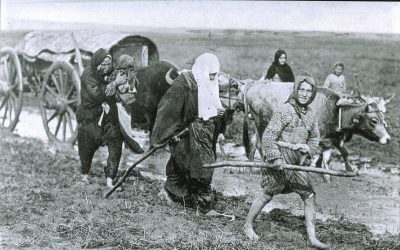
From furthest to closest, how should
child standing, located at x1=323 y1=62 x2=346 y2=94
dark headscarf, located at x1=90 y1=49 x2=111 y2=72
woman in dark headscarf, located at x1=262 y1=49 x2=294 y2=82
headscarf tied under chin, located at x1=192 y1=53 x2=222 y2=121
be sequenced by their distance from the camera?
child standing, located at x1=323 y1=62 x2=346 y2=94, dark headscarf, located at x1=90 y1=49 x2=111 y2=72, woman in dark headscarf, located at x1=262 y1=49 x2=294 y2=82, headscarf tied under chin, located at x1=192 y1=53 x2=222 y2=121

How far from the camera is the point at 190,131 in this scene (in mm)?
4531

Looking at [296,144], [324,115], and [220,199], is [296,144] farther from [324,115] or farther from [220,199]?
[220,199]

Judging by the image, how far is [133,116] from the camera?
18.2 ft

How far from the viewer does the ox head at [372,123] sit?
16.7 ft

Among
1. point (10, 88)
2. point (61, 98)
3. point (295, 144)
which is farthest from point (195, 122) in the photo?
point (10, 88)

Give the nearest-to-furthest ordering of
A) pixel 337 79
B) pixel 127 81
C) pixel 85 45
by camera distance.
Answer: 1. pixel 127 81
2. pixel 337 79
3. pixel 85 45

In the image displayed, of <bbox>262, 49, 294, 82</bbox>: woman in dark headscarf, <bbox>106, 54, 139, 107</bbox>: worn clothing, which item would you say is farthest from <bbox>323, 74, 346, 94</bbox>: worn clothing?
<bbox>106, 54, 139, 107</bbox>: worn clothing

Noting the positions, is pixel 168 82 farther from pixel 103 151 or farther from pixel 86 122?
pixel 103 151

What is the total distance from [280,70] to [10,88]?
11.2ft

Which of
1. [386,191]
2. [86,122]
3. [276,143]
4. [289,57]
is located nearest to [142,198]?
[86,122]

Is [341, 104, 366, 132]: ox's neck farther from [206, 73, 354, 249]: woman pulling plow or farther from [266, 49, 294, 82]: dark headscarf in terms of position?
[206, 73, 354, 249]: woman pulling plow

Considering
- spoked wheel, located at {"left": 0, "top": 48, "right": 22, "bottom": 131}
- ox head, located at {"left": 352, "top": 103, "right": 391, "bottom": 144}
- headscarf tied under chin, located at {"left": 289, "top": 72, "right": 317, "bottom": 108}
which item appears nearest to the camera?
headscarf tied under chin, located at {"left": 289, "top": 72, "right": 317, "bottom": 108}

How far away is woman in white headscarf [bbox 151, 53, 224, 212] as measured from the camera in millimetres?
4438

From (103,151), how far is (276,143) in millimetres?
2652
